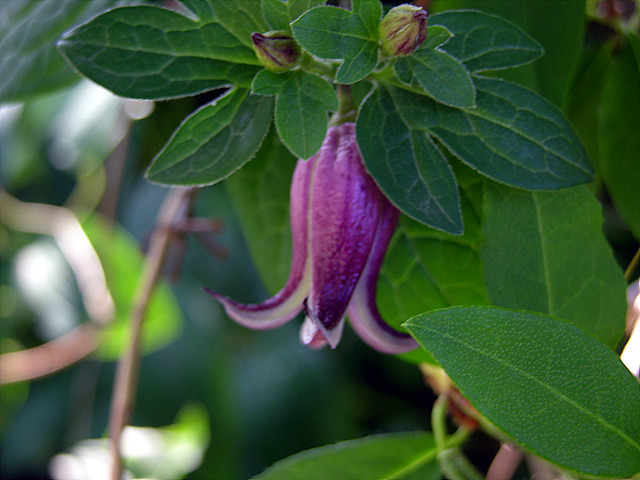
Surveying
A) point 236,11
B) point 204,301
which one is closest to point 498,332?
point 236,11

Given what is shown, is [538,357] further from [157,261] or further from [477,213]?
[157,261]

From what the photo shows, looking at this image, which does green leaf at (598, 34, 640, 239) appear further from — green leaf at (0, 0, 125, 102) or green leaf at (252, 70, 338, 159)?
green leaf at (0, 0, 125, 102)

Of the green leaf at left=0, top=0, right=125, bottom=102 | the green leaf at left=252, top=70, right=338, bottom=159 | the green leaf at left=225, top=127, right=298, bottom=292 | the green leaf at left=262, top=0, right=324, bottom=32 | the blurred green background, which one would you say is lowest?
the blurred green background

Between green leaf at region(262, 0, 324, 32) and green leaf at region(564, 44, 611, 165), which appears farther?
green leaf at region(564, 44, 611, 165)

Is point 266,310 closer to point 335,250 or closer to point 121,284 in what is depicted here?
point 335,250

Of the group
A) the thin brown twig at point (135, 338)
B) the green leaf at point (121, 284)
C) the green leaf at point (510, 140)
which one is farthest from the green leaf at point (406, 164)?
the green leaf at point (121, 284)

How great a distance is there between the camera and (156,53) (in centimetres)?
26

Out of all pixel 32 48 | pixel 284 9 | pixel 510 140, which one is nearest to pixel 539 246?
pixel 510 140

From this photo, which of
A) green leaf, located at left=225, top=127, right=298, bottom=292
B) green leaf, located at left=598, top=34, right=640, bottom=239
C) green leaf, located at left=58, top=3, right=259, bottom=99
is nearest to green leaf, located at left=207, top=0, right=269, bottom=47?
green leaf, located at left=58, top=3, right=259, bottom=99

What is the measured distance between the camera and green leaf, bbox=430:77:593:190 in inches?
10.4

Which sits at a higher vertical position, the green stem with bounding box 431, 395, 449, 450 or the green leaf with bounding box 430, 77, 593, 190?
the green leaf with bounding box 430, 77, 593, 190

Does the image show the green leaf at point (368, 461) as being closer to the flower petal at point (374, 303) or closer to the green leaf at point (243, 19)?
the flower petal at point (374, 303)

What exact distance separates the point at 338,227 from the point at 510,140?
8 centimetres

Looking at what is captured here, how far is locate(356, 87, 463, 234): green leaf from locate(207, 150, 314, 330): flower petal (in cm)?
3
